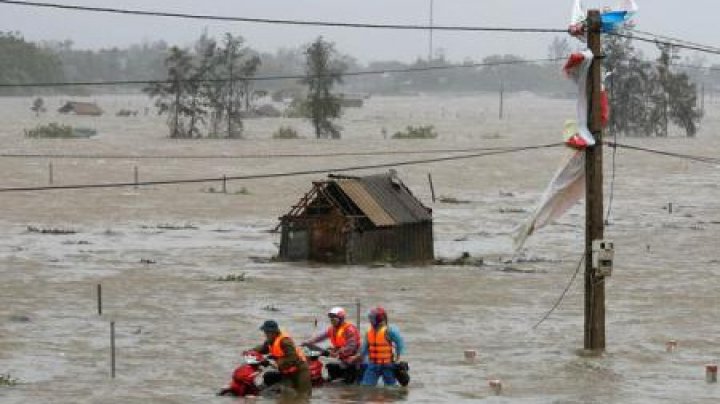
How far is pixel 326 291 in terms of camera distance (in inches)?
1297

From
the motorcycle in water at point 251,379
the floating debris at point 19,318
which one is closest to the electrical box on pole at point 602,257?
the motorcycle in water at point 251,379

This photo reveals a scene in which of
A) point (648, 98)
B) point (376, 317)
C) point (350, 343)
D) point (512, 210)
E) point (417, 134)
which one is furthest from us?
point (648, 98)

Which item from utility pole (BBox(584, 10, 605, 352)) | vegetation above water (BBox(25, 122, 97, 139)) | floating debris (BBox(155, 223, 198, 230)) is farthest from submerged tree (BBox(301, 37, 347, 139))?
utility pole (BBox(584, 10, 605, 352))

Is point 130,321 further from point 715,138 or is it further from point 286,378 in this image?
point 715,138

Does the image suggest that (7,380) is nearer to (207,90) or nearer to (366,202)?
(366,202)

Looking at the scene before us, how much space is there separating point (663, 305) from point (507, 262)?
8050mm

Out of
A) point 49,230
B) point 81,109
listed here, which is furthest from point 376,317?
point 81,109

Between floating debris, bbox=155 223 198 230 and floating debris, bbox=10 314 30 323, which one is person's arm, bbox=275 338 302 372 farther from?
floating debris, bbox=155 223 198 230

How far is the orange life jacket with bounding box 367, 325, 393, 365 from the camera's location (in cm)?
2034

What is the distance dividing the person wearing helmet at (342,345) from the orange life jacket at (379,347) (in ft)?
0.90

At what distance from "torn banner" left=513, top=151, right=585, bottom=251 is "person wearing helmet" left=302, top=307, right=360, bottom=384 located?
503 centimetres

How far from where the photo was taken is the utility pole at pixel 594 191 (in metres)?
24.5

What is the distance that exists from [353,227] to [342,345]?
16.6m

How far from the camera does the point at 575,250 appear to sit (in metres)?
42.8
